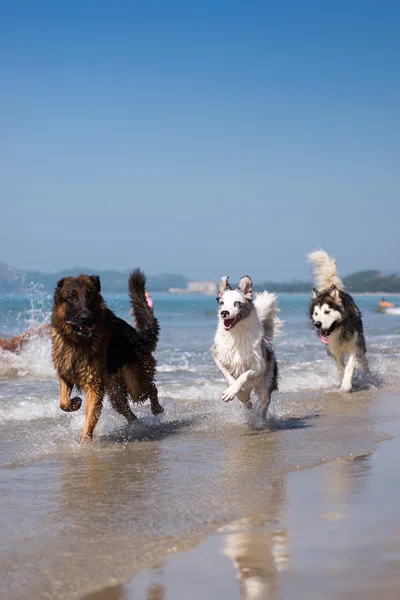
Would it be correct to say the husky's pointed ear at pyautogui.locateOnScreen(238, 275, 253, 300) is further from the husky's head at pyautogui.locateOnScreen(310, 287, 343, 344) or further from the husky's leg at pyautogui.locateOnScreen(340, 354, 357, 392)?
the husky's leg at pyautogui.locateOnScreen(340, 354, 357, 392)

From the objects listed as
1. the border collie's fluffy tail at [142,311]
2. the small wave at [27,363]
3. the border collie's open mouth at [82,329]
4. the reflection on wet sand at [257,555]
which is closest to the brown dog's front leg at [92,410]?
the border collie's open mouth at [82,329]

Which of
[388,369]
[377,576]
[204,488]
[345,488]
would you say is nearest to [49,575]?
[377,576]

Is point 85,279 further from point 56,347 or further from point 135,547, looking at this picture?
point 135,547

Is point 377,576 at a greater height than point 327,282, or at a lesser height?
lesser

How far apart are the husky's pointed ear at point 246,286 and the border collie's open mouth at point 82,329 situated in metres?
1.85

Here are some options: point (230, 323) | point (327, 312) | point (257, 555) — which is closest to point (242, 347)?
point (230, 323)

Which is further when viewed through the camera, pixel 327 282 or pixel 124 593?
pixel 327 282

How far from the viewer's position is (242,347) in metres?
8.16

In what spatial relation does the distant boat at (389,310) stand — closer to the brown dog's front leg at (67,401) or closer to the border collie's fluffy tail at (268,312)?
the border collie's fluffy tail at (268,312)

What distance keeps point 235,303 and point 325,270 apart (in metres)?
4.03

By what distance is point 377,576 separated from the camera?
132 inches

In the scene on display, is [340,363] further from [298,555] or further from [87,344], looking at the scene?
[298,555]

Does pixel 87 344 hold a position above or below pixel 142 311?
below

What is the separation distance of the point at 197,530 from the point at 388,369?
10.3 m
